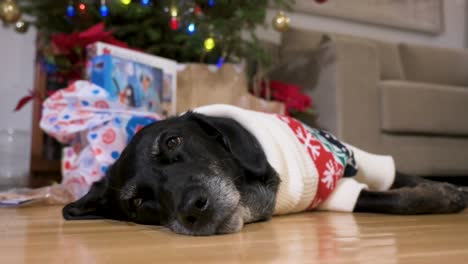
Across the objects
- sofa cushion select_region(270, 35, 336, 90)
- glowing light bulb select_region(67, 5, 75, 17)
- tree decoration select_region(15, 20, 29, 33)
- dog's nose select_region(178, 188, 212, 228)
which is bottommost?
dog's nose select_region(178, 188, 212, 228)

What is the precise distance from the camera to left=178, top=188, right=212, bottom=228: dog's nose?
115 centimetres

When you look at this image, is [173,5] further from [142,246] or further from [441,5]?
[441,5]

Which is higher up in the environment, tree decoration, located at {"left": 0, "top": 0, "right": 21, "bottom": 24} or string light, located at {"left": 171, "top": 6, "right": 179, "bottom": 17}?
string light, located at {"left": 171, "top": 6, "right": 179, "bottom": 17}

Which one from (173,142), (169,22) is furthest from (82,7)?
(173,142)

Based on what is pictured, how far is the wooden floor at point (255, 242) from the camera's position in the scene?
3.04 feet

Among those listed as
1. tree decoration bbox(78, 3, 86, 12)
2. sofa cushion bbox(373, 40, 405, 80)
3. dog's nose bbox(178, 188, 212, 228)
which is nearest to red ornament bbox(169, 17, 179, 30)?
tree decoration bbox(78, 3, 86, 12)

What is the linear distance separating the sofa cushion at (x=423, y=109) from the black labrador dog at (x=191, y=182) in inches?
68.8

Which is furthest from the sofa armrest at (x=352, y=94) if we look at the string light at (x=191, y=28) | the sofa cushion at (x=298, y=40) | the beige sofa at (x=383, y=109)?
the string light at (x=191, y=28)

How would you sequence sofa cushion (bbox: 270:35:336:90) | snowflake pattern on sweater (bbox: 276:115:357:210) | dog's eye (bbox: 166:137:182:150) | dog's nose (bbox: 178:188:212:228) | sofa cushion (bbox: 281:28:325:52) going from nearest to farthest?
dog's nose (bbox: 178:188:212:228), dog's eye (bbox: 166:137:182:150), snowflake pattern on sweater (bbox: 276:115:357:210), sofa cushion (bbox: 270:35:336:90), sofa cushion (bbox: 281:28:325:52)

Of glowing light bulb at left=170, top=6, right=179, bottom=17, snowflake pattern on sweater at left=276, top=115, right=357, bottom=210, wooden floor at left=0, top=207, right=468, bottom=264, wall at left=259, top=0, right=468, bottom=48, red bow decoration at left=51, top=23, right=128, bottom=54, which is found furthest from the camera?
wall at left=259, top=0, right=468, bottom=48

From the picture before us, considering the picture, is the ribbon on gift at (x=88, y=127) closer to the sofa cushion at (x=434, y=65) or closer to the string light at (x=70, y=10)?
the string light at (x=70, y=10)

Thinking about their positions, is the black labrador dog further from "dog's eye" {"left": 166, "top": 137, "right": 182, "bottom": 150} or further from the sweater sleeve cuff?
the sweater sleeve cuff

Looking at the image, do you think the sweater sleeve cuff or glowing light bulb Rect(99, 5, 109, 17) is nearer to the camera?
the sweater sleeve cuff

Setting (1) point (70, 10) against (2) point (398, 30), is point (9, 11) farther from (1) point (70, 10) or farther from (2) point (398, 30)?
(2) point (398, 30)
